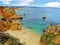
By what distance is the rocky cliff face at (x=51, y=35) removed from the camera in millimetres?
2496

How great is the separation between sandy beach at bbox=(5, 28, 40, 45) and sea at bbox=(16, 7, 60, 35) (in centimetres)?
8

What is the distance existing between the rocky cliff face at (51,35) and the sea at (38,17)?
6 centimetres

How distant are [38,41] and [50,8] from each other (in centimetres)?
58

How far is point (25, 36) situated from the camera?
2.60m

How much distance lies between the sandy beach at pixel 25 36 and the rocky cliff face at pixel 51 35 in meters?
0.10

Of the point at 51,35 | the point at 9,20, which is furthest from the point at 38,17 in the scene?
the point at 9,20

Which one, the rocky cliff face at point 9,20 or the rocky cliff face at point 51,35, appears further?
the rocky cliff face at point 9,20

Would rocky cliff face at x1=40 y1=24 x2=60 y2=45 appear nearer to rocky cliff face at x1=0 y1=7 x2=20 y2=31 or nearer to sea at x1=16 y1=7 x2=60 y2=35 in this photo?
sea at x1=16 y1=7 x2=60 y2=35

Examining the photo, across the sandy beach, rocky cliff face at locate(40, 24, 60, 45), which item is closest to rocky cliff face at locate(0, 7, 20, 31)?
the sandy beach

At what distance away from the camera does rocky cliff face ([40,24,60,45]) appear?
2.50m

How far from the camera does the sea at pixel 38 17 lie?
2.56 meters

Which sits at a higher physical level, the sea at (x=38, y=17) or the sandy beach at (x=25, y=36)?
the sea at (x=38, y=17)

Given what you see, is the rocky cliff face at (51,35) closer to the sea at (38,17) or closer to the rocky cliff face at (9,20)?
the sea at (38,17)

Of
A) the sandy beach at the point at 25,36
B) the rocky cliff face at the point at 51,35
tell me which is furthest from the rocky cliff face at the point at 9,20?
the rocky cliff face at the point at 51,35
